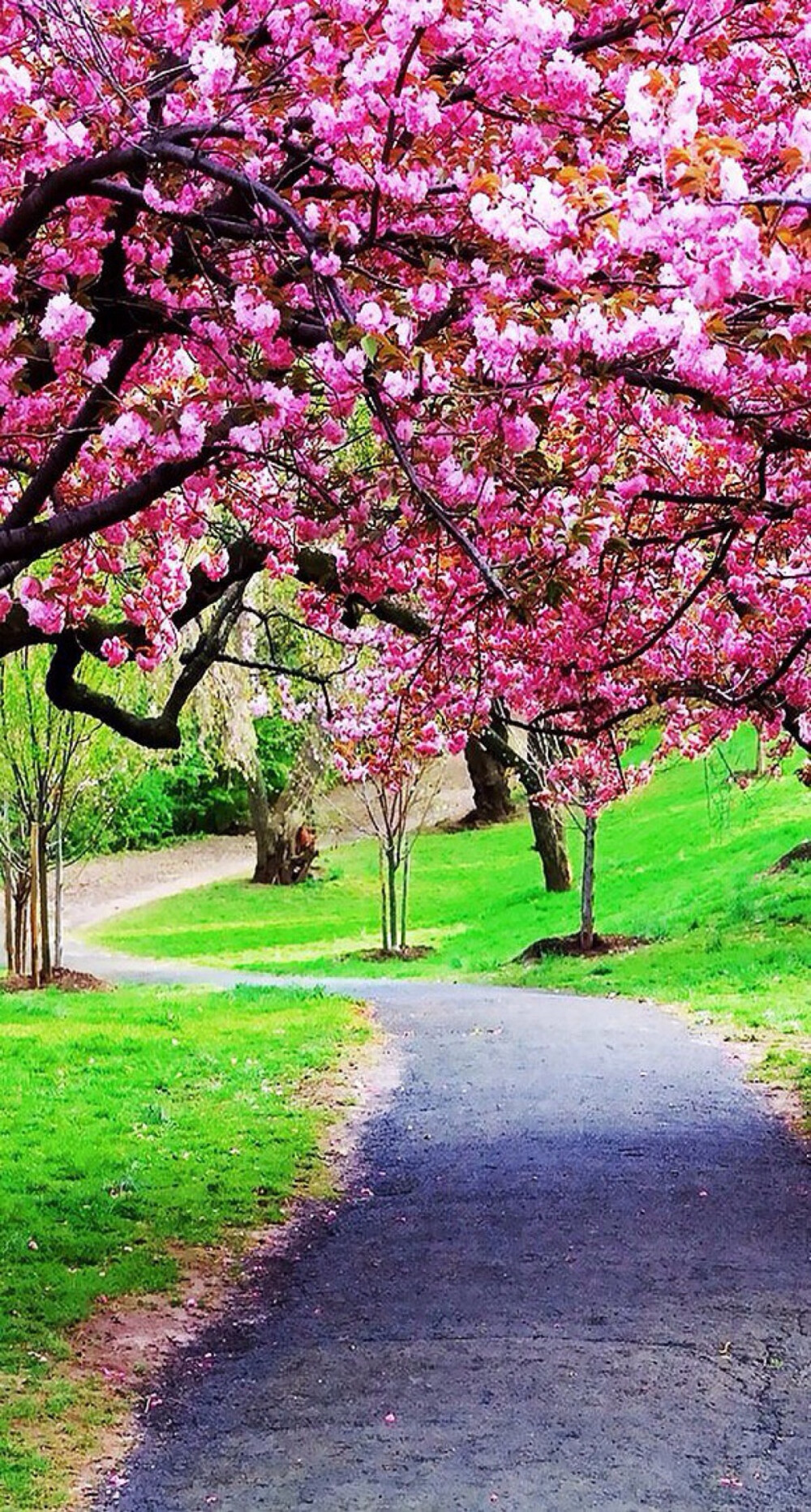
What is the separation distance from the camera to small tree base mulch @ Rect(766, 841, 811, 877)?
21031 mm

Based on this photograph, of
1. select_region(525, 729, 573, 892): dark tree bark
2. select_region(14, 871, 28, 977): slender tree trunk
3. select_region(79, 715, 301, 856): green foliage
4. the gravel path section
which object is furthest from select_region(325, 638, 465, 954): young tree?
the gravel path section

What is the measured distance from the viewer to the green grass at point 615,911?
16812 millimetres

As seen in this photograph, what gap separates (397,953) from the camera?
24.1m

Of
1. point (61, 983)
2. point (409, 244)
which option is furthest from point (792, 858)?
point (409, 244)

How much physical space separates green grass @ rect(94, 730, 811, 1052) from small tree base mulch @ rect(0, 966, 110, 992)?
4556 millimetres

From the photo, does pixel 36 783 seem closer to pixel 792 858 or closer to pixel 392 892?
pixel 392 892

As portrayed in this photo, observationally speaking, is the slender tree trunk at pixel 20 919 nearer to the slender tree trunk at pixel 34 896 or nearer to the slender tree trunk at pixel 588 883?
the slender tree trunk at pixel 34 896

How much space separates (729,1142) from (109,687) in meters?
9.80

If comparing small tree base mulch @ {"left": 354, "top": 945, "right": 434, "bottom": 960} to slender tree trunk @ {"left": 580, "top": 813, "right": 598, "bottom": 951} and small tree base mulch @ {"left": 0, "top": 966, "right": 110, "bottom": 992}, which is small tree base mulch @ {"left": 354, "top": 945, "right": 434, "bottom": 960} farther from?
small tree base mulch @ {"left": 0, "top": 966, "right": 110, "bottom": 992}

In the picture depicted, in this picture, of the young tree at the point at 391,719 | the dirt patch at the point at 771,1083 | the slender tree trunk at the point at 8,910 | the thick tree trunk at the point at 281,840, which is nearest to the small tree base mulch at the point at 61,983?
the slender tree trunk at the point at 8,910

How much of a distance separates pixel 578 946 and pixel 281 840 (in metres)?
13.8

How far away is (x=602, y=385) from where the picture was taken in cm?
424

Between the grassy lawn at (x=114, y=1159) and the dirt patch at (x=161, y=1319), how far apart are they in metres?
0.06

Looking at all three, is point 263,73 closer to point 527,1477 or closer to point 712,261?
point 712,261
